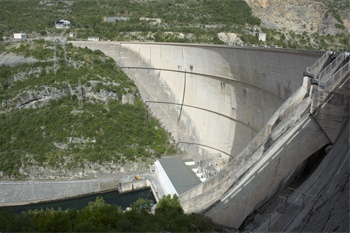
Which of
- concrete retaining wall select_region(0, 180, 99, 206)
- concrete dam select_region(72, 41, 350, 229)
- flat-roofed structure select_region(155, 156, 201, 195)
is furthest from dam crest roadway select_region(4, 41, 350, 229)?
concrete retaining wall select_region(0, 180, 99, 206)

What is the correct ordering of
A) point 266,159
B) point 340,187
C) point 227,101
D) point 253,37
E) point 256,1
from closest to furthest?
point 340,187 < point 266,159 < point 227,101 < point 253,37 < point 256,1

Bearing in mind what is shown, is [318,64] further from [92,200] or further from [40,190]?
[40,190]

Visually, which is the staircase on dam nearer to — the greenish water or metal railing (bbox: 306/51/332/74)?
metal railing (bbox: 306/51/332/74)

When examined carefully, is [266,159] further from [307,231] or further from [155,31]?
[155,31]

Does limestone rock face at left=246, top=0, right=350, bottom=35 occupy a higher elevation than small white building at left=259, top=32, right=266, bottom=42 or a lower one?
higher

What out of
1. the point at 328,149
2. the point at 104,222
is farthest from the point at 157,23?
the point at 104,222

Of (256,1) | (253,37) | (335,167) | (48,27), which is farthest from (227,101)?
(256,1)

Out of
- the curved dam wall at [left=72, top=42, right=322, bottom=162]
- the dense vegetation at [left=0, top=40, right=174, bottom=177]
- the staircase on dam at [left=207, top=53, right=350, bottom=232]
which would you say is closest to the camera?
the staircase on dam at [left=207, top=53, right=350, bottom=232]

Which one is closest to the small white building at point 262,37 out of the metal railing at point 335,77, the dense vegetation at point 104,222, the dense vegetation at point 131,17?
the dense vegetation at point 131,17
